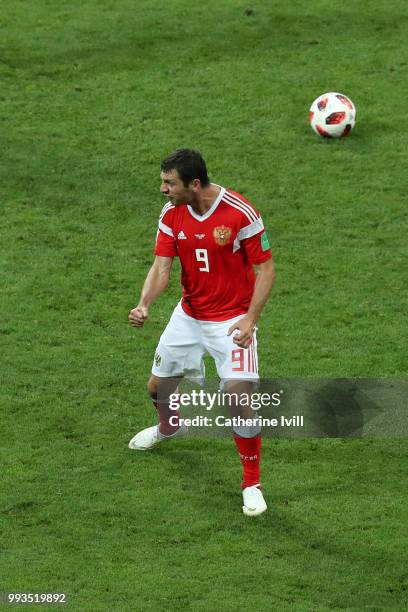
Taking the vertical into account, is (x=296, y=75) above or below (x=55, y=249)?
above

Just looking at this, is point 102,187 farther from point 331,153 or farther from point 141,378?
point 141,378

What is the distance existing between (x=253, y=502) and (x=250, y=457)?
0.33 m

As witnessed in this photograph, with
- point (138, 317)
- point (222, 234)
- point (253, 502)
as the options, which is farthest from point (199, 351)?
point (253, 502)

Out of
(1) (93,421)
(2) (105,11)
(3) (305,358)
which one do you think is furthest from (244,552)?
(2) (105,11)

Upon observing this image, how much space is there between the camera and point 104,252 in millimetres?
13086

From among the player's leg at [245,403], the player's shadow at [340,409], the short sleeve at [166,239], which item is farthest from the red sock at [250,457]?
the short sleeve at [166,239]

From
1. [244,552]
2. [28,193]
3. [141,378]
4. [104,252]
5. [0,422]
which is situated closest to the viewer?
[244,552]

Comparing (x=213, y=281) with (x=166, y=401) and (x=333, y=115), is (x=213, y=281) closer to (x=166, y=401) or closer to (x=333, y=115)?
(x=166, y=401)

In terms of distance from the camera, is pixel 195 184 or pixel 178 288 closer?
pixel 195 184

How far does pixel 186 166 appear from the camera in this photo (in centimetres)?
912

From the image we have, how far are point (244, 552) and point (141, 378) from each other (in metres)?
2.67

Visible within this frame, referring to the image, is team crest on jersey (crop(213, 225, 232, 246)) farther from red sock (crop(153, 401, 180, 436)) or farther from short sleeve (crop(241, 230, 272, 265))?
red sock (crop(153, 401, 180, 436))

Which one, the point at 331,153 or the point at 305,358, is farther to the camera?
the point at 331,153

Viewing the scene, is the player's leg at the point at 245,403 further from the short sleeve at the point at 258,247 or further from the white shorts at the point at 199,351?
the short sleeve at the point at 258,247
